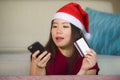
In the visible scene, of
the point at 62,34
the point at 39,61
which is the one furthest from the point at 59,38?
the point at 39,61

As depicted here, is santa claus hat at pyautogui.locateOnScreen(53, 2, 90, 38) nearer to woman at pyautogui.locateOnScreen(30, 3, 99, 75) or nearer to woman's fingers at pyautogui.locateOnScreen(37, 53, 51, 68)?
woman at pyautogui.locateOnScreen(30, 3, 99, 75)

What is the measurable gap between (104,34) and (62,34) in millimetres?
184

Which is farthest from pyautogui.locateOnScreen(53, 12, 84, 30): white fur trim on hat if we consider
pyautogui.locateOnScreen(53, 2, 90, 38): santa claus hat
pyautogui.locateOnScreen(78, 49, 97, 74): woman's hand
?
pyautogui.locateOnScreen(78, 49, 97, 74): woman's hand

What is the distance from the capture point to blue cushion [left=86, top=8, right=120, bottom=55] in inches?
39.3

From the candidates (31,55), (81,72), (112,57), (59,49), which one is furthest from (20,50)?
(112,57)

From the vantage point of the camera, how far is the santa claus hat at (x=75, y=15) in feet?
3.22

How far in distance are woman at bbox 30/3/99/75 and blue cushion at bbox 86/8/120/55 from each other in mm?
36

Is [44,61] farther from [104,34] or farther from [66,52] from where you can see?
[104,34]

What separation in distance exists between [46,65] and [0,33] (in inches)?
9.5

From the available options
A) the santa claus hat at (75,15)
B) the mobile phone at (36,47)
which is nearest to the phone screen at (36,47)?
the mobile phone at (36,47)

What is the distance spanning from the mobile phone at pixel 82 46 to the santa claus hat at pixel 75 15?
32 mm

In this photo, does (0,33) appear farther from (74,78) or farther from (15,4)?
(74,78)

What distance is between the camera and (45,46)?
0.97m

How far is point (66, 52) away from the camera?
3.24ft
